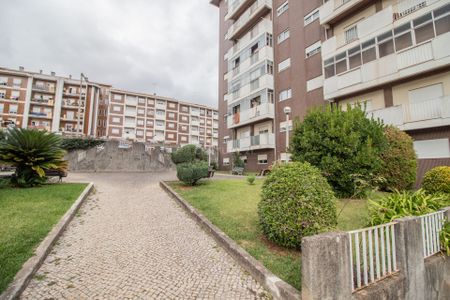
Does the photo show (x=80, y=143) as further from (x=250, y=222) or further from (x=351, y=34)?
(x=351, y=34)

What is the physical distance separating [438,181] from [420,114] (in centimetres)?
591

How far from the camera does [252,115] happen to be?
25125 millimetres

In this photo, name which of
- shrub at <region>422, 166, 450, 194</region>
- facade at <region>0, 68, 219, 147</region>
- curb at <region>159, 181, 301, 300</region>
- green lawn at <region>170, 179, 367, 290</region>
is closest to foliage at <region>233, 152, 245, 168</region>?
green lawn at <region>170, 179, 367, 290</region>

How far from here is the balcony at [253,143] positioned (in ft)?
76.3

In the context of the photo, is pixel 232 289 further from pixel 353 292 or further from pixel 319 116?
pixel 319 116

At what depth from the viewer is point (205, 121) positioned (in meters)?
67.7

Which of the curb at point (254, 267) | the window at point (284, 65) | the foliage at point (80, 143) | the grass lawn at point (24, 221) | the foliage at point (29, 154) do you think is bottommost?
the curb at point (254, 267)

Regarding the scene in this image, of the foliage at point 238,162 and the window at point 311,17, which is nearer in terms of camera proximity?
the window at point 311,17

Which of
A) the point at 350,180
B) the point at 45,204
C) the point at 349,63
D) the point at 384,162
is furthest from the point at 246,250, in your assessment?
the point at 349,63

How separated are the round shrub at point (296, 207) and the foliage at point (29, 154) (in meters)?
10.3

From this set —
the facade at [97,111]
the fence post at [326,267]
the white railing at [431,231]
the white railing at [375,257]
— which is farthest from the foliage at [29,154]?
the facade at [97,111]

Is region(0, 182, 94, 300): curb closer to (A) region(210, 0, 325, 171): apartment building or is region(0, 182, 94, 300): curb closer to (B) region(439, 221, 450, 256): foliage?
(B) region(439, 221, 450, 256): foliage

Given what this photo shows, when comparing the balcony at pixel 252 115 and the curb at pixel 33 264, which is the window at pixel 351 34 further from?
the curb at pixel 33 264

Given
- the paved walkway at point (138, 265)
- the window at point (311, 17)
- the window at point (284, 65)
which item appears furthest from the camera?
the window at point (284, 65)
